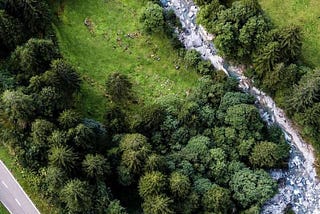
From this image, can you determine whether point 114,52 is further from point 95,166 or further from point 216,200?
point 216,200

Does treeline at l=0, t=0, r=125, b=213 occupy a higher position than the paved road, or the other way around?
treeline at l=0, t=0, r=125, b=213

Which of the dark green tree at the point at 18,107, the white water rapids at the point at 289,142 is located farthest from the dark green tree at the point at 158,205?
the dark green tree at the point at 18,107

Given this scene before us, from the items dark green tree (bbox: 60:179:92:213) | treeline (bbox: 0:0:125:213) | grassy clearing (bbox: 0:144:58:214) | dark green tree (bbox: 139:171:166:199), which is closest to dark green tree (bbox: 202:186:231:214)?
dark green tree (bbox: 139:171:166:199)

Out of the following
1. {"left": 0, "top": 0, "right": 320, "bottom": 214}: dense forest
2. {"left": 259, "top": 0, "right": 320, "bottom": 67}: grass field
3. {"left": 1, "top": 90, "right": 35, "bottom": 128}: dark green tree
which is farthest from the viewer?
{"left": 259, "top": 0, "right": 320, "bottom": 67}: grass field

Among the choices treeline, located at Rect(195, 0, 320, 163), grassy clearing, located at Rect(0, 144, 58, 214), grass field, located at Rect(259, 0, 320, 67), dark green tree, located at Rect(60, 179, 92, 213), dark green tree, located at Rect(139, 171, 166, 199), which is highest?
grass field, located at Rect(259, 0, 320, 67)

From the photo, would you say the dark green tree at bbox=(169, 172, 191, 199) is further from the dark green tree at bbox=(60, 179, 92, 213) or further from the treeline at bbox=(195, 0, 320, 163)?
the treeline at bbox=(195, 0, 320, 163)

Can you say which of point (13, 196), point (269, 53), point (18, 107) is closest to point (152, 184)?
point (13, 196)

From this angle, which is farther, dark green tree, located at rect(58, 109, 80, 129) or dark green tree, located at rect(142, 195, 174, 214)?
dark green tree, located at rect(58, 109, 80, 129)

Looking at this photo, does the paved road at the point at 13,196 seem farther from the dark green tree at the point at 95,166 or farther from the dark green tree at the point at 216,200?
the dark green tree at the point at 216,200
